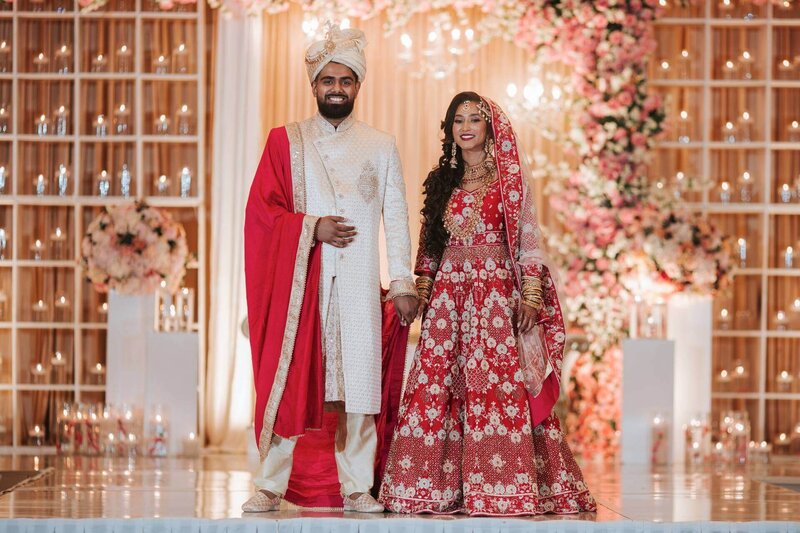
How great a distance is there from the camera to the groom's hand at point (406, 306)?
4004mm

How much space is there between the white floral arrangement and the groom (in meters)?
2.35

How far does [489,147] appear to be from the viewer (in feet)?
13.6

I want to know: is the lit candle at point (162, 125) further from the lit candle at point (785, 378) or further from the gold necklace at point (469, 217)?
the lit candle at point (785, 378)

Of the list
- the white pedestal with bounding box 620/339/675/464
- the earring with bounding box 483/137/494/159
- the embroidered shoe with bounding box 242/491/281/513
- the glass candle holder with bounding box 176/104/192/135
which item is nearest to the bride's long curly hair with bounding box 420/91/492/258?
the earring with bounding box 483/137/494/159

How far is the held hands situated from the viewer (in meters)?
3.95

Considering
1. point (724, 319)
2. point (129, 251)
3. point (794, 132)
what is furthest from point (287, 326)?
point (794, 132)

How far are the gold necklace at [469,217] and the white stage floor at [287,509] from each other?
0.96 m

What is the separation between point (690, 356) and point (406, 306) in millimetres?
2956

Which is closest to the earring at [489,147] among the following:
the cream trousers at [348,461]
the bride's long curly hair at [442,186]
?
the bride's long curly hair at [442,186]

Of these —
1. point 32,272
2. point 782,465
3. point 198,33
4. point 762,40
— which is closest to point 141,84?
point 198,33

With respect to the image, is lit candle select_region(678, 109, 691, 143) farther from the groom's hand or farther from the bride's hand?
the groom's hand

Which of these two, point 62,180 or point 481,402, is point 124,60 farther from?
point 481,402

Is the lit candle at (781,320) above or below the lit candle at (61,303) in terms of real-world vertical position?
below

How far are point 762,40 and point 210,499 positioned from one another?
4383 mm
